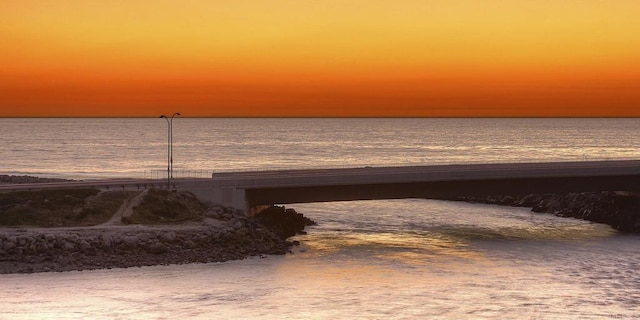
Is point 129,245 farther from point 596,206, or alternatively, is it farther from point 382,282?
point 596,206

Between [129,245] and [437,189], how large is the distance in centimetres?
3156

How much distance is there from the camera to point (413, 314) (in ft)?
173

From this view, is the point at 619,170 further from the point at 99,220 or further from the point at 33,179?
the point at 33,179

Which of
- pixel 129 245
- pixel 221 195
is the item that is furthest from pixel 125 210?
pixel 221 195

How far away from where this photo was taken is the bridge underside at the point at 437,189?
83.3 metres

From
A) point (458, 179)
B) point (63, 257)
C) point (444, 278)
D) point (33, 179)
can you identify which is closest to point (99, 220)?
point (63, 257)

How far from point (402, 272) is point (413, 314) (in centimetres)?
1303

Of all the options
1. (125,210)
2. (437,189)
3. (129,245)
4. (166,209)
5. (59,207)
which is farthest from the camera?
(437,189)

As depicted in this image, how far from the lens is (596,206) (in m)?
103

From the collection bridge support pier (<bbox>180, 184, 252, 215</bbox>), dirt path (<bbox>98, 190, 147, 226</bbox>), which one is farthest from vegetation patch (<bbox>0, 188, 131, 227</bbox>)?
bridge support pier (<bbox>180, 184, 252, 215</bbox>)

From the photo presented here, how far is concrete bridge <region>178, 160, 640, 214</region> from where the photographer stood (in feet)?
264

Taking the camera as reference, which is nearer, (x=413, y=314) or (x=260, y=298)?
(x=413, y=314)

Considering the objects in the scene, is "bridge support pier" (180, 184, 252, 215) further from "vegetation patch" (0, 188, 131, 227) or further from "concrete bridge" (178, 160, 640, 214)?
"vegetation patch" (0, 188, 131, 227)

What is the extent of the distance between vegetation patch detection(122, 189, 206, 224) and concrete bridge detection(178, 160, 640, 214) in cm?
198
